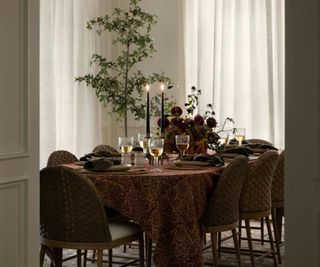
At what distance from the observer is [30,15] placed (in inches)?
115

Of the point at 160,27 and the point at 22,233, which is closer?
the point at 22,233

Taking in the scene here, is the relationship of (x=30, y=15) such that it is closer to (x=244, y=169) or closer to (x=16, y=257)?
(x=16, y=257)

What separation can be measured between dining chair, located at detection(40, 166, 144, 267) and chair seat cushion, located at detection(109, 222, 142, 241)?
0.02 metres

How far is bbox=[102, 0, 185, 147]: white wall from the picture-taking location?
7004 millimetres

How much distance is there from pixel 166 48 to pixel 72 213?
4130mm

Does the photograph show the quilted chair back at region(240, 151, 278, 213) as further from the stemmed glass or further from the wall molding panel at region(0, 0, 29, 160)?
the wall molding panel at region(0, 0, 29, 160)

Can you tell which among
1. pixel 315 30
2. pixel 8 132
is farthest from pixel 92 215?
pixel 315 30

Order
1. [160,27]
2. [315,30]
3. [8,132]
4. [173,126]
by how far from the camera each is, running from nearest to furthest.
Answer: [315,30]
[8,132]
[173,126]
[160,27]

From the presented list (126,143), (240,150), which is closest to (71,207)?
(126,143)

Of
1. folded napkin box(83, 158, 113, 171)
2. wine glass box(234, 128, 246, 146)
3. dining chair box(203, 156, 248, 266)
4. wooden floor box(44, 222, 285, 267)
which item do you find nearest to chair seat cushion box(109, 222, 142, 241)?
folded napkin box(83, 158, 113, 171)

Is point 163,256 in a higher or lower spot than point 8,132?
lower

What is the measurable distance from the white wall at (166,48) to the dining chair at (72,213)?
12.3 feet

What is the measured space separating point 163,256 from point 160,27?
4.07m

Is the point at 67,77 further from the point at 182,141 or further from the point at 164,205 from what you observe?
the point at 164,205
